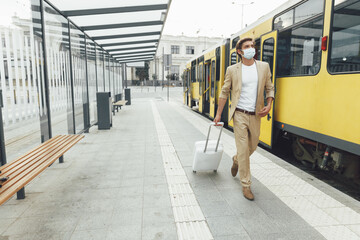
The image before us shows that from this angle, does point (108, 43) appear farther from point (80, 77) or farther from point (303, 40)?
point (303, 40)

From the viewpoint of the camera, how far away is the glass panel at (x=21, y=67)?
3.54 meters

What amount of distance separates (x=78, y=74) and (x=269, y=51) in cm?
484

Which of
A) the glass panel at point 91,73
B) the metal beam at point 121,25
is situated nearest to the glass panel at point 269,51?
the metal beam at point 121,25

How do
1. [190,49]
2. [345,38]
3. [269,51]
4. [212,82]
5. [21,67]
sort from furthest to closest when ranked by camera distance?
[190,49] < [212,82] < [269,51] < [21,67] < [345,38]

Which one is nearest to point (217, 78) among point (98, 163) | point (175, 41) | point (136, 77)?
point (98, 163)

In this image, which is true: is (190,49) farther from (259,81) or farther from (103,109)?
(259,81)

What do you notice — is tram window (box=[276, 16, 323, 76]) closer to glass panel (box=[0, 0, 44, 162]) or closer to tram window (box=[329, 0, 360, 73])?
tram window (box=[329, 0, 360, 73])

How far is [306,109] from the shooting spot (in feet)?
13.9

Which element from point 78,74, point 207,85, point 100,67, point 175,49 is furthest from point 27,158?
point 175,49

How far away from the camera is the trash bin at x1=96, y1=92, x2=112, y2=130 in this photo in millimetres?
7939

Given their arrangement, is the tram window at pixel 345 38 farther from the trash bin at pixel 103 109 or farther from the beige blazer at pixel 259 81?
the trash bin at pixel 103 109

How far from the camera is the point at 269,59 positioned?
211 inches

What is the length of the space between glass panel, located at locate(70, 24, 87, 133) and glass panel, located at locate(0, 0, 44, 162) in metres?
2.20

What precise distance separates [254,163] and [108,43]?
24.1 feet
